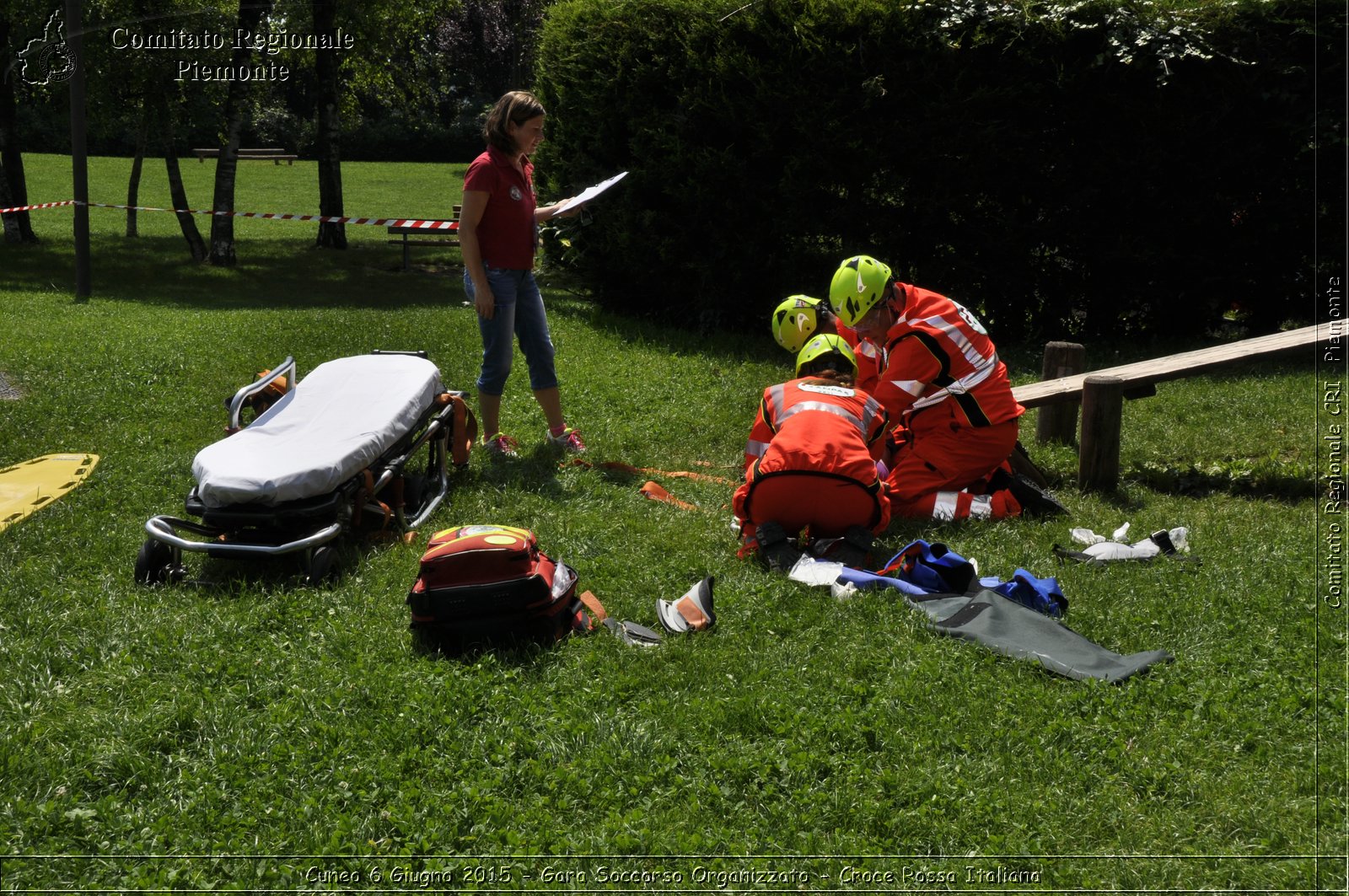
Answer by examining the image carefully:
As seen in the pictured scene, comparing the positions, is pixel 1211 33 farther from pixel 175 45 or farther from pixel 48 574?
pixel 175 45

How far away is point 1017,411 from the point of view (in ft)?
21.6

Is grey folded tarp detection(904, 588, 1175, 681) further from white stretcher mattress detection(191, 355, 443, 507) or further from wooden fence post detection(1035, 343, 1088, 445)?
wooden fence post detection(1035, 343, 1088, 445)

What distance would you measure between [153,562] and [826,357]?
3517mm

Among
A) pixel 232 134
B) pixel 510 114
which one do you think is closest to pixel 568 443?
pixel 510 114

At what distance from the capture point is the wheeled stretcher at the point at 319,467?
5.13 meters

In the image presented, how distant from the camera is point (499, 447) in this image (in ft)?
24.8

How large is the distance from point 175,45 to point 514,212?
13.0m

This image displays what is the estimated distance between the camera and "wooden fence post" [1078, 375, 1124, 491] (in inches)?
273

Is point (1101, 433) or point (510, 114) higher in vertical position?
point (510, 114)

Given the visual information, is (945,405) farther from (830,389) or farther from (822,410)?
(822,410)

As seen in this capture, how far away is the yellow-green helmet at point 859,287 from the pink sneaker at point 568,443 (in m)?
2.17

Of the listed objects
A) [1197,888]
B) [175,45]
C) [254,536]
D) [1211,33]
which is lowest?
[1197,888]

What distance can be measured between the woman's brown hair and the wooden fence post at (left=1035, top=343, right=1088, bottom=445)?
151 inches

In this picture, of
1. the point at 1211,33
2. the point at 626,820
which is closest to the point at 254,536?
the point at 626,820
